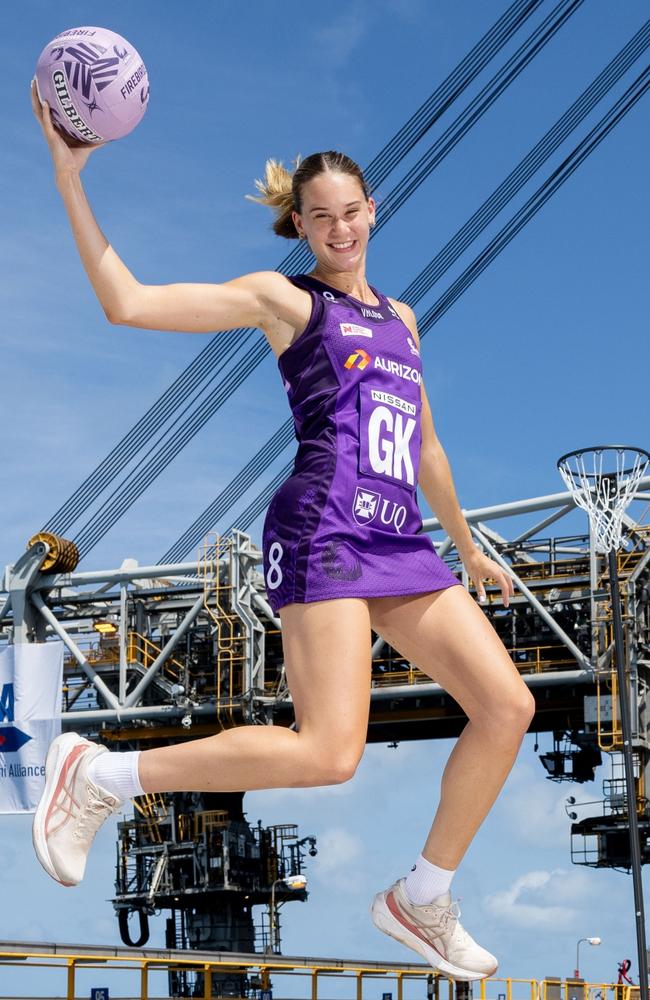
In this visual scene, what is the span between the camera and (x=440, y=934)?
5410mm

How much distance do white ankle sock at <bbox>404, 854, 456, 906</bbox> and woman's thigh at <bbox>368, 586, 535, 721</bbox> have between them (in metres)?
0.62

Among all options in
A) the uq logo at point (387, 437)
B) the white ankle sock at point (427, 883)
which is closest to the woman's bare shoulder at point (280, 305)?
the uq logo at point (387, 437)

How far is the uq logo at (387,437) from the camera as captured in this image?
207 inches

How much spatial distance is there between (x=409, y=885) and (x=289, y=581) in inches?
51.3

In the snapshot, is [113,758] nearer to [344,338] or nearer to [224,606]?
[344,338]

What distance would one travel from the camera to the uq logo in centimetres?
527

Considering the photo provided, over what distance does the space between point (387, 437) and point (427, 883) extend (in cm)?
168

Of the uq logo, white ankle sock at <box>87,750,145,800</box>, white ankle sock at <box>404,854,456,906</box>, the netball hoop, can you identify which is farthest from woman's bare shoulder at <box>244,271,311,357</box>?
the netball hoop

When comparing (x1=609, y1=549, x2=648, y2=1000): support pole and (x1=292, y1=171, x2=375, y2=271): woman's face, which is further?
(x1=609, y1=549, x2=648, y2=1000): support pole

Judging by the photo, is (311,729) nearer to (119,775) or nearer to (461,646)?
(461,646)

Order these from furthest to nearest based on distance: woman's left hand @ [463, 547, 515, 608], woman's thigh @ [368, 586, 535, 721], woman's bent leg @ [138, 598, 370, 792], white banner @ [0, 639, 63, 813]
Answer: white banner @ [0, 639, 63, 813], woman's left hand @ [463, 547, 515, 608], woman's thigh @ [368, 586, 535, 721], woman's bent leg @ [138, 598, 370, 792]

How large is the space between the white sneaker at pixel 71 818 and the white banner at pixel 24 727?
23.5 metres

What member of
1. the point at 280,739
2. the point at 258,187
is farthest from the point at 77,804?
the point at 258,187

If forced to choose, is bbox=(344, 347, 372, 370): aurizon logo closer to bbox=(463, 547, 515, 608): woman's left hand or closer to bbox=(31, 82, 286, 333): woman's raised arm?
bbox=(31, 82, 286, 333): woman's raised arm
